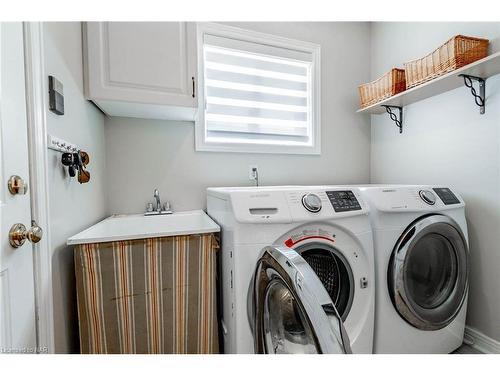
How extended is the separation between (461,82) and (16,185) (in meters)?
2.40

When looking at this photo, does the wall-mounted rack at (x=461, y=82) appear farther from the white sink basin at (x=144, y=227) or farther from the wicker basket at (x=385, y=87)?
the white sink basin at (x=144, y=227)

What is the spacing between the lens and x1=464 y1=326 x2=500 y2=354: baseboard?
152 cm

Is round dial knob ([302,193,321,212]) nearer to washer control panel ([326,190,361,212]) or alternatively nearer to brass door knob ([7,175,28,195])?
washer control panel ([326,190,361,212])

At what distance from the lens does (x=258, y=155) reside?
2.17m

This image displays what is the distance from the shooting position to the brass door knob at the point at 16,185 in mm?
751

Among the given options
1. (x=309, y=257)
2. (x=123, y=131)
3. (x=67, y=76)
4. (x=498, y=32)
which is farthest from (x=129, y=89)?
(x=498, y=32)

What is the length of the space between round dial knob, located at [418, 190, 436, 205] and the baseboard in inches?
40.1

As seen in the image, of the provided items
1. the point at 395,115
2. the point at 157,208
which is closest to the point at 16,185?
the point at 157,208

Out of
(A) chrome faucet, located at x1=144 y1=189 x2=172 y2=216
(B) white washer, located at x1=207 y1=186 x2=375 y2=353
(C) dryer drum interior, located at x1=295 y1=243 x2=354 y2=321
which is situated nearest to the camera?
(B) white washer, located at x1=207 y1=186 x2=375 y2=353

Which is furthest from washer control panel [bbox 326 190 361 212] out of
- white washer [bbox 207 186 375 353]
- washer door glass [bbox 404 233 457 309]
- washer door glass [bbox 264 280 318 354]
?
washer door glass [bbox 264 280 318 354]

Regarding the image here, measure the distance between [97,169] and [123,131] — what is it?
395 mm

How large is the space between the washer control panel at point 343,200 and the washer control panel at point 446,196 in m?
0.59

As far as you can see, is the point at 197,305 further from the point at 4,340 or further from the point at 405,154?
the point at 405,154

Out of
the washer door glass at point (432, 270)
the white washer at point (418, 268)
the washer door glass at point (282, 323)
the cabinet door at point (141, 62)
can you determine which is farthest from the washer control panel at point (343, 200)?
the cabinet door at point (141, 62)
